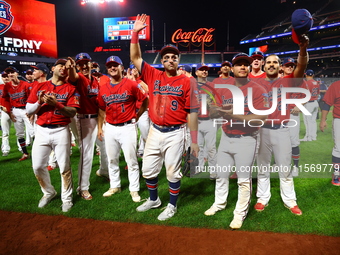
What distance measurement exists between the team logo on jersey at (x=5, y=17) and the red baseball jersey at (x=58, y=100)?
2508 cm

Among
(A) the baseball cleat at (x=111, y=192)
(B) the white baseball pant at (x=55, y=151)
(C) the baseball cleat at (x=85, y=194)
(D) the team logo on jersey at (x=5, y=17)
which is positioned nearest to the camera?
(B) the white baseball pant at (x=55, y=151)

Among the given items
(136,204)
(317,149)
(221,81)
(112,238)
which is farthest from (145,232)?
(317,149)

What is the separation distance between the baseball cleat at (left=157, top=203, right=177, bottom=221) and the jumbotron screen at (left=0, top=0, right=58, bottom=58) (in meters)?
27.1

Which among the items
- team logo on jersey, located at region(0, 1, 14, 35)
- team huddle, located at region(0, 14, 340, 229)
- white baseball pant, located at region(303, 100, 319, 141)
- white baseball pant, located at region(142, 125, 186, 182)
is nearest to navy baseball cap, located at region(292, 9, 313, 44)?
team huddle, located at region(0, 14, 340, 229)

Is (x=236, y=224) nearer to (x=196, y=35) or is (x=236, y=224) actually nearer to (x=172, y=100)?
(x=172, y=100)

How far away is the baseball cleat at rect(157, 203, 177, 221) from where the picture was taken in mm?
3735

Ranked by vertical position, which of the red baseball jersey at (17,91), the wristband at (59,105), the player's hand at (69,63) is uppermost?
the player's hand at (69,63)

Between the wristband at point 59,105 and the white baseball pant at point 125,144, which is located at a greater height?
the wristband at point 59,105

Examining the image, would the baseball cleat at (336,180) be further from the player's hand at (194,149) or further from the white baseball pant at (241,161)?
the player's hand at (194,149)

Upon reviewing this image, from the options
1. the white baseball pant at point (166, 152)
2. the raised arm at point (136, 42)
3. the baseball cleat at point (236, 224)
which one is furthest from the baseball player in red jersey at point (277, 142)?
the raised arm at point (136, 42)

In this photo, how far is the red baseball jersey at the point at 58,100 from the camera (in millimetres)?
3861

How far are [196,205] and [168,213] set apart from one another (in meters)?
0.64

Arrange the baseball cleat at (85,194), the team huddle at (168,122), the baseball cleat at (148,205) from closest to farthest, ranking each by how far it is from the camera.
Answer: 1. the team huddle at (168,122)
2. the baseball cleat at (148,205)
3. the baseball cleat at (85,194)

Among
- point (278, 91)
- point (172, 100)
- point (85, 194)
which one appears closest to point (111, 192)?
point (85, 194)
